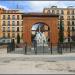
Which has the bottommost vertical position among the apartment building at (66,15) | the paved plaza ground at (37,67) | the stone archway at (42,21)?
the paved plaza ground at (37,67)

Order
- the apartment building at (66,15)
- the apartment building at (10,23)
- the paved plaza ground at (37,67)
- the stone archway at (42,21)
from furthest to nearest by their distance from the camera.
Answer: the apartment building at (66,15) → the apartment building at (10,23) → the stone archway at (42,21) → the paved plaza ground at (37,67)

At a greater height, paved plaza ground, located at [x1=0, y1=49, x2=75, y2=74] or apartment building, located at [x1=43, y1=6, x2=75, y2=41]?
apartment building, located at [x1=43, y1=6, x2=75, y2=41]

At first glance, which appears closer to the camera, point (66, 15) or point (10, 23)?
point (10, 23)

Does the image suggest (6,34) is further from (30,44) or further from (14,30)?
(30,44)

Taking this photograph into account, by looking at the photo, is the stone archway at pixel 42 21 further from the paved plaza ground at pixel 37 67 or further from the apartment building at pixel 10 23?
the apartment building at pixel 10 23

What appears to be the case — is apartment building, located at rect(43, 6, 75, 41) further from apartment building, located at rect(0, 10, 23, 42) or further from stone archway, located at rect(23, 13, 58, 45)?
stone archway, located at rect(23, 13, 58, 45)

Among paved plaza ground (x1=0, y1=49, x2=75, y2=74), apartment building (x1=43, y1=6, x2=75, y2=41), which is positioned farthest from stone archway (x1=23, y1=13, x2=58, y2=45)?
apartment building (x1=43, y1=6, x2=75, y2=41)

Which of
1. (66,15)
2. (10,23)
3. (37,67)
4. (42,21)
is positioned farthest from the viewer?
(66,15)

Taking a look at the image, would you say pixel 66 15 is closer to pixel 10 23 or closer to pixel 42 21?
pixel 10 23

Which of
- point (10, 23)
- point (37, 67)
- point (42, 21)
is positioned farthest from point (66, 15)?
point (37, 67)

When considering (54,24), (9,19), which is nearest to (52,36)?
(54,24)

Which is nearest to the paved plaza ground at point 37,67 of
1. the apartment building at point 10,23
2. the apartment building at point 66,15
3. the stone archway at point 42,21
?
the stone archway at point 42,21

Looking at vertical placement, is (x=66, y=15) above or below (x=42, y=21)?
above

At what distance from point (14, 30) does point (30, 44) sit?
7489 cm
